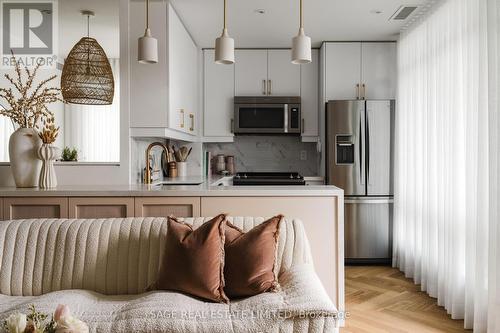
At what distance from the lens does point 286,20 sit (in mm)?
4238

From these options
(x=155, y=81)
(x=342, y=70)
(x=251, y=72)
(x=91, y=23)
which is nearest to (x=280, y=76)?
(x=251, y=72)

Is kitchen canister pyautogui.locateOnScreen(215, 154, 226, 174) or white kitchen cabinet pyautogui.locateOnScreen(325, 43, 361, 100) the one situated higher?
white kitchen cabinet pyautogui.locateOnScreen(325, 43, 361, 100)

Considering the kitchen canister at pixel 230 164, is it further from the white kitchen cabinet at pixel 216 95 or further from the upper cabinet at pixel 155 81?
the upper cabinet at pixel 155 81

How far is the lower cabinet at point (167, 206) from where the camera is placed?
2.92 meters

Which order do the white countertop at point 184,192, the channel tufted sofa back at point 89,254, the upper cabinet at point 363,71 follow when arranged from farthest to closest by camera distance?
the upper cabinet at point 363,71 < the white countertop at point 184,192 < the channel tufted sofa back at point 89,254

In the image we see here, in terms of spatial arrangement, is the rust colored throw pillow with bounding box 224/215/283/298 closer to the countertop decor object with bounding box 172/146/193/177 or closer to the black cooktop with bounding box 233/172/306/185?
the black cooktop with bounding box 233/172/306/185

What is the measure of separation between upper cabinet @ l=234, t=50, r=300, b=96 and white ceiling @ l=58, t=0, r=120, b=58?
5.82 ft

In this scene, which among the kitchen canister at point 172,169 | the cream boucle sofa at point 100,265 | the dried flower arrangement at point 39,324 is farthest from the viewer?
the kitchen canister at point 172,169

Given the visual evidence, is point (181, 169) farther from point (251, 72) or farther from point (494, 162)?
point (494, 162)

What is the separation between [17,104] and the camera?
3209 millimetres

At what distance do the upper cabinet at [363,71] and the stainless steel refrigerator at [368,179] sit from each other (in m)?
0.28

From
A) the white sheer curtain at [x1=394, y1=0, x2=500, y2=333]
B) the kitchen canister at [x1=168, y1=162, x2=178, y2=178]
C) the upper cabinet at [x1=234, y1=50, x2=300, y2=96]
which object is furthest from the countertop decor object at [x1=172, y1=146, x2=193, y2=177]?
the white sheer curtain at [x1=394, y1=0, x2=500, y2=333]

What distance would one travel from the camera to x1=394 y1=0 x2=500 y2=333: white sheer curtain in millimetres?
2684

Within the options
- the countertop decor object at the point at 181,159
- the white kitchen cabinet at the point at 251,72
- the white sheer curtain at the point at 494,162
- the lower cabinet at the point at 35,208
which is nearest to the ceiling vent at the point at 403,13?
the white sheer curtain at the point at 494,162
